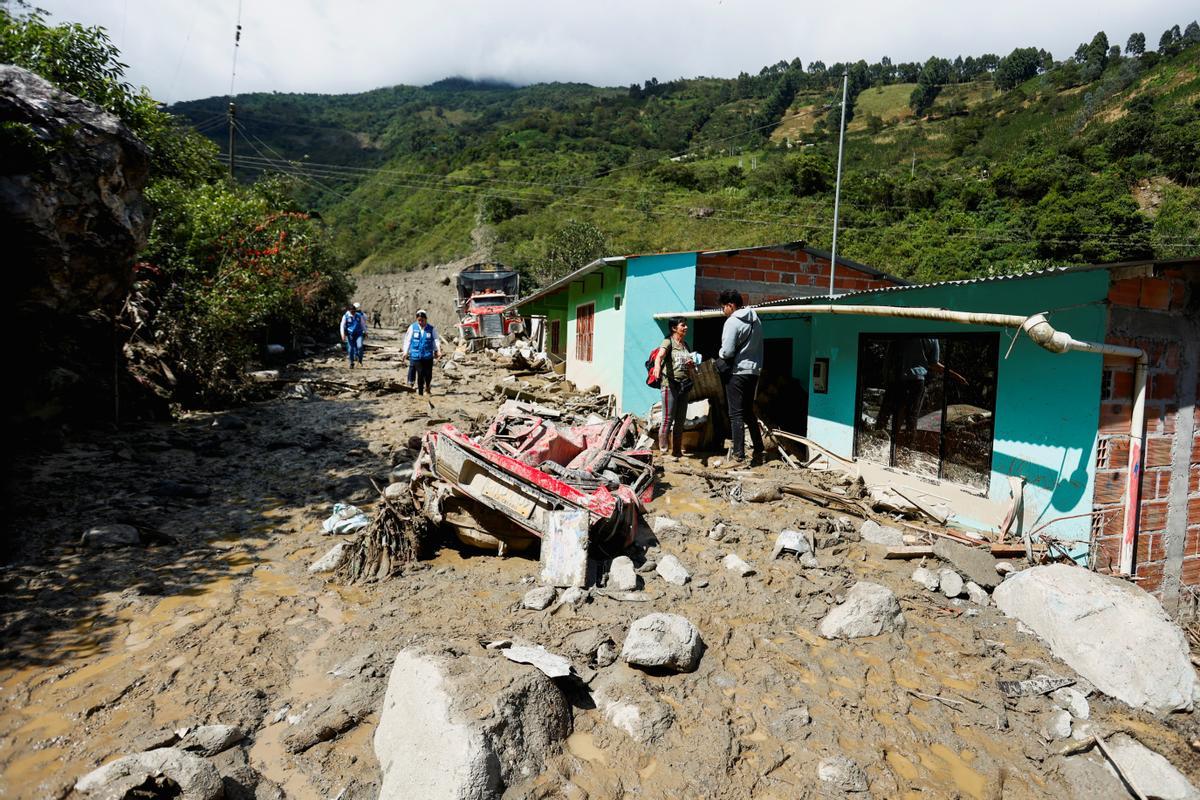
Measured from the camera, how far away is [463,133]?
3179 inches

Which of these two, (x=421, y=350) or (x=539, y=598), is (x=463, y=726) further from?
(x=421, y=350)

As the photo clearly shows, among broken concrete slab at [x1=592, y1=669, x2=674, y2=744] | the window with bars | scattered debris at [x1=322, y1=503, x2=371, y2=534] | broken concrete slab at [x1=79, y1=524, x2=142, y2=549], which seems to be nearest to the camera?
broken concrete slab at [x1=592, y1=669, x2=674, y2=744]

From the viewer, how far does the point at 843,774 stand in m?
2.48

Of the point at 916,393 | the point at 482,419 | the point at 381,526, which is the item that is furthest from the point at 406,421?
the point at 916,393

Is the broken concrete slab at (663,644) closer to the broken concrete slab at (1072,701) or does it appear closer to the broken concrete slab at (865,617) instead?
the broken concrete slab at (865,617)

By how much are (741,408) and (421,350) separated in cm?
656

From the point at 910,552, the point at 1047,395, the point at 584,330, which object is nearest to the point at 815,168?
the point at 584,330

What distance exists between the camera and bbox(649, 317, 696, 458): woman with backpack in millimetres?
7266

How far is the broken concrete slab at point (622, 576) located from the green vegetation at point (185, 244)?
349 inches

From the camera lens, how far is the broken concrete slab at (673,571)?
4.24 m

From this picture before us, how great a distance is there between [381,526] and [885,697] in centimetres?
363

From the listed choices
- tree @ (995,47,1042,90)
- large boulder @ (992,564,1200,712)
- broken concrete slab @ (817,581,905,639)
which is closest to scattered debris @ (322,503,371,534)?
broken concrete slab @ (817,581,905,639)

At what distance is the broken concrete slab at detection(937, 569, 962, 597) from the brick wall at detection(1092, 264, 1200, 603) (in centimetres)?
120

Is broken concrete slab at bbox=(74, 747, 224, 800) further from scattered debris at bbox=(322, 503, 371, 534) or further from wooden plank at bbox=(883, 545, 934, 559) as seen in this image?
wooden plank at bbox=(883, 545, 934, 559)
